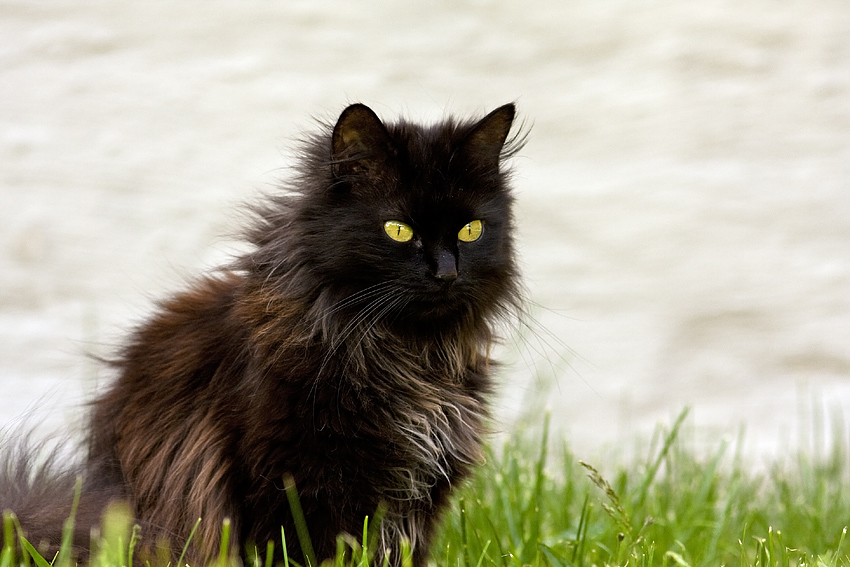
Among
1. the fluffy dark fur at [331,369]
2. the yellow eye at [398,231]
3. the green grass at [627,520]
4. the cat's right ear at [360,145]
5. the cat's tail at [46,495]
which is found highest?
the cat's right ear at [360,145]

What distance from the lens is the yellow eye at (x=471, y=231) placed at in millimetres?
1664

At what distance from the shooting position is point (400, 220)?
1602 mm

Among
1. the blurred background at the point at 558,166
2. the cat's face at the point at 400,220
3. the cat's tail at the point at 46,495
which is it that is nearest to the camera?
the cat's tail at the point at 46,495

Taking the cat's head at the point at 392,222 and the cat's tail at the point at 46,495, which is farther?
the cat's head at the point at 392,222

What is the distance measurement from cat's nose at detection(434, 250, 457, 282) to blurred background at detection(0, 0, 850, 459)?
131 cm

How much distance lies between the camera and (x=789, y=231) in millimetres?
3135

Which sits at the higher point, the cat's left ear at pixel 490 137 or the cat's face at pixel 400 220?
the cat's left ear at pixel 490 137

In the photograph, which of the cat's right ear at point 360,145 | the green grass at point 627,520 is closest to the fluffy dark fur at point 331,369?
the cat's right ear at point 360,145

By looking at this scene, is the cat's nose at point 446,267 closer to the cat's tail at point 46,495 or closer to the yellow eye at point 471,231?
the yellow eye at point 471,231

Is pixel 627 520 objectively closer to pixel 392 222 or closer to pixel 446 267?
pixel 446 267

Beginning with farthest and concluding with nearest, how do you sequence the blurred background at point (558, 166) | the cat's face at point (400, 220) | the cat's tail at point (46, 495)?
the blurred background at point (558, 166) → the cat's face at point (400, 220) → the cat's tail at point (46, 495)

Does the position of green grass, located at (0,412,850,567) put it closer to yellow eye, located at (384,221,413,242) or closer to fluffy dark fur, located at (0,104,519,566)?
fluffy dark fur, located at (0,104,519,566)

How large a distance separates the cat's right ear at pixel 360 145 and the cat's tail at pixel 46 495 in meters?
0.78

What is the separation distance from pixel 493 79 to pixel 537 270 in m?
0.73
